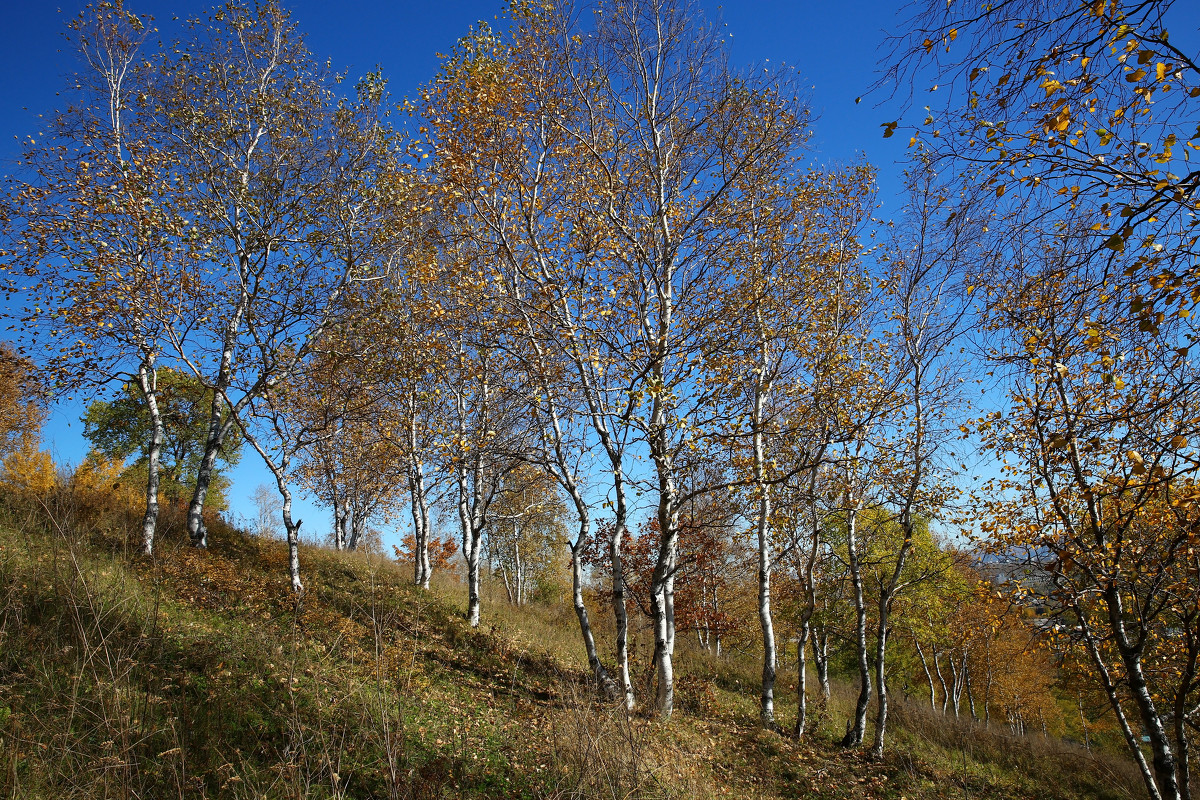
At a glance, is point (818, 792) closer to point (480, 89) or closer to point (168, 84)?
point (480, 89)

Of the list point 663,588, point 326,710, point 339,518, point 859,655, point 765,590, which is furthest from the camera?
point 339,518

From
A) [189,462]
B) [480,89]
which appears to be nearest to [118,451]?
[189,462]

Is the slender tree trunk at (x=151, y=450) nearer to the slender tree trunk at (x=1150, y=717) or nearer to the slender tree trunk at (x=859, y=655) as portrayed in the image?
the slender tree trunk at (x=859, y=655)

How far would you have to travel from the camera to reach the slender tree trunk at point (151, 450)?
10625mm

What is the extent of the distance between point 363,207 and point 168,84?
16.1 ft

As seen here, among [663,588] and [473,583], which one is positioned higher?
[663,588]

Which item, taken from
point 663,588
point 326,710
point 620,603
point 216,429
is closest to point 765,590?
point 620,603

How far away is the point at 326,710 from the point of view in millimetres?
6227

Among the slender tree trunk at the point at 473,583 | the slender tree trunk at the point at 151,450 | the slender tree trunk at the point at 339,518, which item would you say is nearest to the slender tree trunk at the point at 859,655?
the slender tree trunk at the point at 473,583

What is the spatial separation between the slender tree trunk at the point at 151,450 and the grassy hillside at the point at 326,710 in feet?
2.38

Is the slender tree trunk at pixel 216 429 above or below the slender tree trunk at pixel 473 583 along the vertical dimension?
above

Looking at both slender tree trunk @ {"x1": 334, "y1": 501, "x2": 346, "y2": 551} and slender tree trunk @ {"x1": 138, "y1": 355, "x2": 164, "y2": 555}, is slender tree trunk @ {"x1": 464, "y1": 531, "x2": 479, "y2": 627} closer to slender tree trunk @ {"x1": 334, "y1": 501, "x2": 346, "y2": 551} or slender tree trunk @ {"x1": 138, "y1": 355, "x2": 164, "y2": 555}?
slender tree trunk @ {"x1": 138, "y1": 355, "x2": 164, "y2": 555}

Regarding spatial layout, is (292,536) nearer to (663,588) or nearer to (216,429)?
(216,429)

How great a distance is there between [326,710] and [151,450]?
27.3 feet
